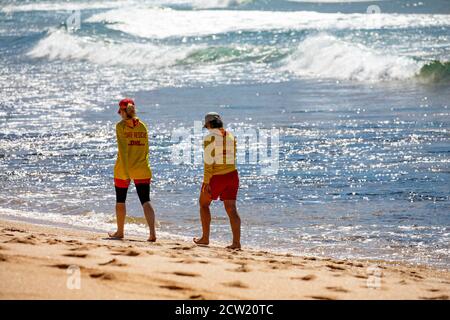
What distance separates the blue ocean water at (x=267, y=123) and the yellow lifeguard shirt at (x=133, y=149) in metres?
1.15

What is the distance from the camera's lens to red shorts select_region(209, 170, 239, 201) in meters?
9.52


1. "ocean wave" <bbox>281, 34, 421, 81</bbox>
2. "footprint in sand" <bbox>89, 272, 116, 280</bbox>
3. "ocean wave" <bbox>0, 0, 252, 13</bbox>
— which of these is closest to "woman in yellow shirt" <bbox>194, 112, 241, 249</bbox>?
"footprint in sand" <bbox>89, 272, 116, 280</bbox>

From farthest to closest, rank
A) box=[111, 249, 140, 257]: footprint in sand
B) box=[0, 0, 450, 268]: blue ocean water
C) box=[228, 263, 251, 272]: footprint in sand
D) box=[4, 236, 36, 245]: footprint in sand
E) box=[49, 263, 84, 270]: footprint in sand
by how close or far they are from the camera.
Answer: box=[0, 0, 450, 268]: blue ocean water < box=[4, 236, 36, 245]: footprint in sand < box=[111, 249, 140, 257]: footprint in sand < box=[228, 263, 251, 272]: footprint in sand < box=[49, 263, 84, 270]: footprint in sand

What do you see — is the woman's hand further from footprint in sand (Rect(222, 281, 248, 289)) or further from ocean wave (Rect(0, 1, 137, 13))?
ocean wave (Rect(0, 1, 137, 13))

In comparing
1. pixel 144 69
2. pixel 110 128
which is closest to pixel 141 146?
pixel 110 128

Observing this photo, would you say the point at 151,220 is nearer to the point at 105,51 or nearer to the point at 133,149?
the point at 133,149

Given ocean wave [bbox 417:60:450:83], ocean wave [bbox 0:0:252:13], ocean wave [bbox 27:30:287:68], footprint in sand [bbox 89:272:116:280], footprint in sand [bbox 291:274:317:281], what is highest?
ocean wave [bbox 0:0:252:13]

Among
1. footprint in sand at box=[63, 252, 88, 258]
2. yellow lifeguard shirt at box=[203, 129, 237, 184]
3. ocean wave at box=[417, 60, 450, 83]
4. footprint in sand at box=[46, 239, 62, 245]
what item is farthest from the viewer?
ocean wave at box=[417, 60, 450, 83]

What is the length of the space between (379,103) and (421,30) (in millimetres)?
17281

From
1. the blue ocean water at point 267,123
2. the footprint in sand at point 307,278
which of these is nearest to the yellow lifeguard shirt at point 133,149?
the blue ocean water at point 267,123

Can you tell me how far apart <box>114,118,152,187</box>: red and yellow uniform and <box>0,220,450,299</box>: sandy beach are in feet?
2.73

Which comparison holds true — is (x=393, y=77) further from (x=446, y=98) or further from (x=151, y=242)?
(x=151, y=242)

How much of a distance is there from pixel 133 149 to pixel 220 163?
0.88m

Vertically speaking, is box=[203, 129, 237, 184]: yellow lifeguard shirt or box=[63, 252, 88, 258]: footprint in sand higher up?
box=[203, 129, 237, 184]: yellow lifeguard shirt
